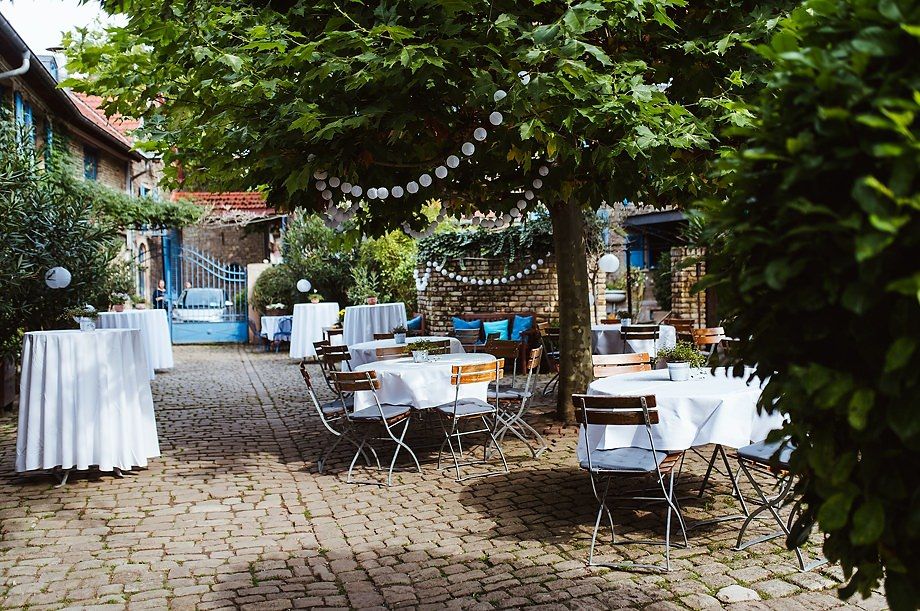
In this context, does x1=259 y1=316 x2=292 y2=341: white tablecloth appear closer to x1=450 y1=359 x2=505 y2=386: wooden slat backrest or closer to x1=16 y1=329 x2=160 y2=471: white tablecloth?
x1=16 y1=329 x2=160 y2=471: white tablecloth

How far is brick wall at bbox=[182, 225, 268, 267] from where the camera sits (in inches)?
1028

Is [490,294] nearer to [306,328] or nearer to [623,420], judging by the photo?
[306,328]

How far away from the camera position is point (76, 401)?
638 centimetres

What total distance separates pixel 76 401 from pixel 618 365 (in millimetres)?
4374

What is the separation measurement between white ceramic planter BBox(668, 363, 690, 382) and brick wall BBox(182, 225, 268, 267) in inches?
836

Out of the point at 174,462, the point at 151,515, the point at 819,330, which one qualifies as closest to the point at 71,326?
the point at 174,462

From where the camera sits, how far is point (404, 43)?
214 inches

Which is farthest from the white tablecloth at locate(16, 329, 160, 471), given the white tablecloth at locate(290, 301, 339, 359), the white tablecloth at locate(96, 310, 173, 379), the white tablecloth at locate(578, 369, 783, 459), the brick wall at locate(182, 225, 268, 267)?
the brick wall at locate(182, 225, 268, 267)

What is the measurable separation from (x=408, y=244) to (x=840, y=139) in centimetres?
1700

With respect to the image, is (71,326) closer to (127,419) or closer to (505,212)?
(127,419)

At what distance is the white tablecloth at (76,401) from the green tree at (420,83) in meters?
1.76

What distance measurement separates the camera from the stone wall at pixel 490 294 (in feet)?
45.3

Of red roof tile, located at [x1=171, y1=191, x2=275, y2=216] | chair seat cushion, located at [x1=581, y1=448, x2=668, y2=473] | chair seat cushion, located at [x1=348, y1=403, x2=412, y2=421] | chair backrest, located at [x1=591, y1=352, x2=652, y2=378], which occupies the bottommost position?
chair seat cushion, located at [x1=581, y1=448, x2=668, y2=473]

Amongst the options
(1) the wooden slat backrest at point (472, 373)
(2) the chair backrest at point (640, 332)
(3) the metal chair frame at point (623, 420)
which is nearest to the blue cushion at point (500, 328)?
(2) the chair backrest at point (640, 332)
